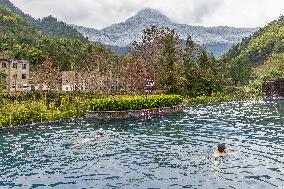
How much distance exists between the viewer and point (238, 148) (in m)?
27.3

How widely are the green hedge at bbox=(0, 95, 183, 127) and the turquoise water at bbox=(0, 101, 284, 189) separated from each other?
3.13 meters

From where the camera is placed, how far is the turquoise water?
19.4 metres

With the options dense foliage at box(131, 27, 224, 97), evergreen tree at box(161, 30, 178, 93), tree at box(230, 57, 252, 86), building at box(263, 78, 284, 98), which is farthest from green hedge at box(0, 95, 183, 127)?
tree at box(230, 57, 252, 86)

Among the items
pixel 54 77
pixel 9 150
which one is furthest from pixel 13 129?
pixel 54 77

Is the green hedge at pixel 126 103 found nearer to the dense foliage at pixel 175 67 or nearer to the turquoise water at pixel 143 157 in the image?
the turquoise water at pixel 143 157

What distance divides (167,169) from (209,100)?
53694 mm

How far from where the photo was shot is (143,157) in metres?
24.8

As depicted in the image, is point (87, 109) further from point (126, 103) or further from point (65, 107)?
point (126, 103)

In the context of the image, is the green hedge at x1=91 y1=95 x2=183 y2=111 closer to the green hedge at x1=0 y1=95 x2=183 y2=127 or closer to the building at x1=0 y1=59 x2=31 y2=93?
the green hedge at x1=0 y1=95 x2=183 y2=127

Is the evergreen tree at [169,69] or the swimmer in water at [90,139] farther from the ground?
the evergreen tree at [169,69]

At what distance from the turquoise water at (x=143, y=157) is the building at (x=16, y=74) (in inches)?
1858

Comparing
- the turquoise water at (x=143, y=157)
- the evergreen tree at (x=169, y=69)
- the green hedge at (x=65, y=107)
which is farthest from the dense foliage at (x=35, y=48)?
the turquoise water at (x=143, y=157)

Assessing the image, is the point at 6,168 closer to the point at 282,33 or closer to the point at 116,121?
the point at 116,121

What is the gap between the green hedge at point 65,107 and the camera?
130ft
